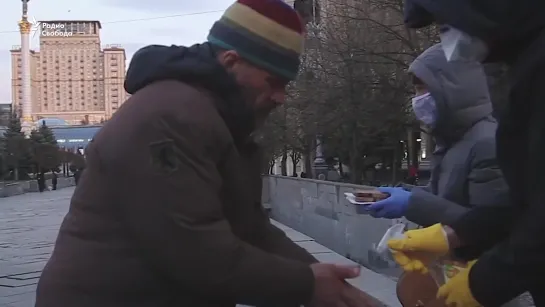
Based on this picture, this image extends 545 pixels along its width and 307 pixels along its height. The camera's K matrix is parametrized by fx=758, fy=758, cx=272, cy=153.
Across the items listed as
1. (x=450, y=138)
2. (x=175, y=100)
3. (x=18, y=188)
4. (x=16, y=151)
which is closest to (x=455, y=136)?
(x=450, y=138)

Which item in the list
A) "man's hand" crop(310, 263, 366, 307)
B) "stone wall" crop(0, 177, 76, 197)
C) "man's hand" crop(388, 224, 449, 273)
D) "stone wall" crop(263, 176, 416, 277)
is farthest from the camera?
"stone wall" crop(0, 177, 76, 197)

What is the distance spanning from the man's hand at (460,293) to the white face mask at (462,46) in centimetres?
56

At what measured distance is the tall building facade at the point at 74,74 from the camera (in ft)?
452

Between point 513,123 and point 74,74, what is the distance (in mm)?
150304

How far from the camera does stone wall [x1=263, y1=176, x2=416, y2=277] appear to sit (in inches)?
312

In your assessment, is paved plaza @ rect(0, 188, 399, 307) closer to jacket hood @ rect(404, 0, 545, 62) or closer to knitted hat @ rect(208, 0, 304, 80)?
knitted hat @ rect(208, 0, 304, 80)

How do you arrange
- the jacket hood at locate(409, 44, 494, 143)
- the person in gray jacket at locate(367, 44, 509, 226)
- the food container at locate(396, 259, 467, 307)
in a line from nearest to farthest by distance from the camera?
the food container at locate(396, 259, 467, 307), the person in gray jacket at locate(367, 44, 509, 226), the jacket hood at locate(409, 44, 494, 143)

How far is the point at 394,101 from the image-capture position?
21547 millimetres

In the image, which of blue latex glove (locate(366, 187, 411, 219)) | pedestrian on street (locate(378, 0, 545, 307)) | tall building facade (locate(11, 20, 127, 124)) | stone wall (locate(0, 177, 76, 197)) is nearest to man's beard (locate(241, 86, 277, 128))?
pedestrian on street (locate(378, 0, 545, 307))

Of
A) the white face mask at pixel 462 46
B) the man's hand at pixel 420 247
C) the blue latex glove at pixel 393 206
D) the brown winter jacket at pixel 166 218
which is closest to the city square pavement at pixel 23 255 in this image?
the blue latex glove at pixel 393 206

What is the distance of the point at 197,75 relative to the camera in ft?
6.26

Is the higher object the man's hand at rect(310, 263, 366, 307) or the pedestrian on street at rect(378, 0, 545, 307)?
the pedestrian on street at rect(378, 0, 545, 307)

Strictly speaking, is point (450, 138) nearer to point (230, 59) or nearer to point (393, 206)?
point (393, 206)

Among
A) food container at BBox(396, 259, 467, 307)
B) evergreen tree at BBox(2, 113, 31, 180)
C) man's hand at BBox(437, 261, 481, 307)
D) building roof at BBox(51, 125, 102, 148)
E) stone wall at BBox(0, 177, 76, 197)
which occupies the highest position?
building roof at BBox(51, 125, 102, 148)
